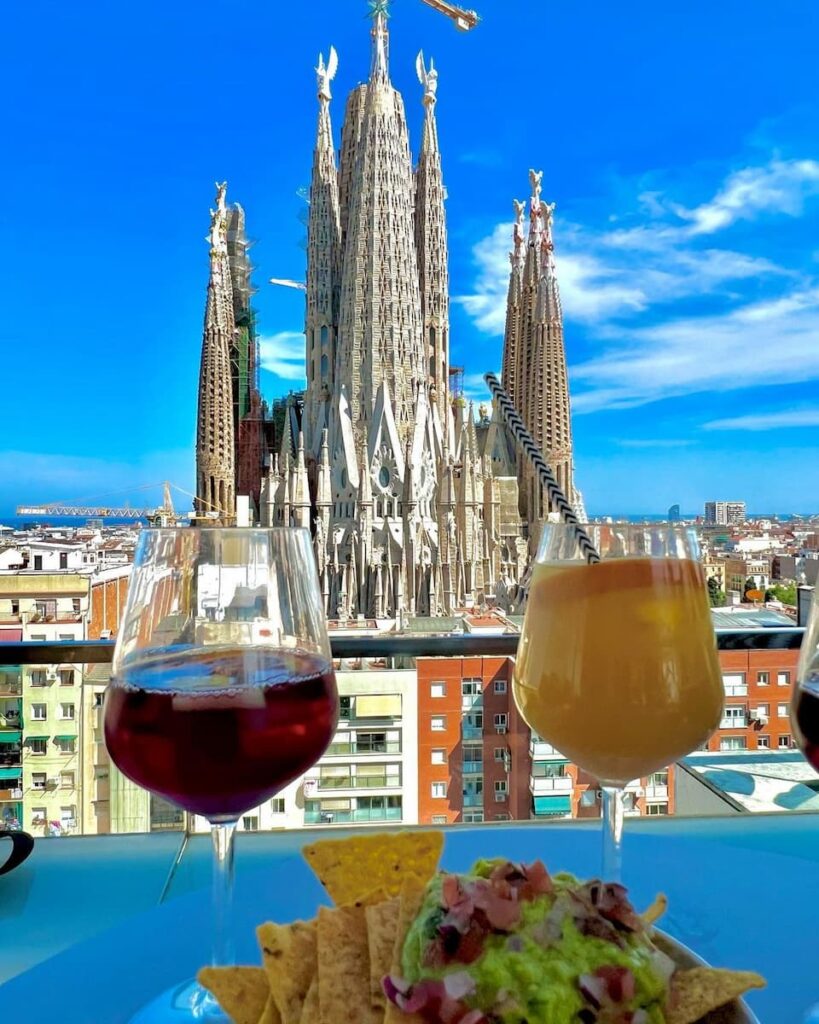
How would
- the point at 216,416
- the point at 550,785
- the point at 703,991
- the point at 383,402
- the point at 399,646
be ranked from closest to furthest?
the point at 703,991
the point at 399,646
the point at 550,785
the point at 383,402
the point at 216,416

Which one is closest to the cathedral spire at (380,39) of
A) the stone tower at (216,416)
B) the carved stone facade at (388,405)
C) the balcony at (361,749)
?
the carved stone facade at (388,405)

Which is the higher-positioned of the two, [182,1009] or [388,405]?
[388,405]

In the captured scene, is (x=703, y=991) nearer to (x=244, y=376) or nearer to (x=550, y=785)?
(x=550, y=785)

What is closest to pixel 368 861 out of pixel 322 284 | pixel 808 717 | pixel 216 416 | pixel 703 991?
pixel 703 991

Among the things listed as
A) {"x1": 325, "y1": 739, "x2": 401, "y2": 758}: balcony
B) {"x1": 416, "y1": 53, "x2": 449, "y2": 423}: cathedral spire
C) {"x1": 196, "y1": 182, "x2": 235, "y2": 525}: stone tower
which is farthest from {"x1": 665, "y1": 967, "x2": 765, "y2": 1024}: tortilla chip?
{"x1": 416, "y1": 53, "x2": 449, "y2": 423}: cathedral spire

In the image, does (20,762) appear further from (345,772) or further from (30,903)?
(30,903)

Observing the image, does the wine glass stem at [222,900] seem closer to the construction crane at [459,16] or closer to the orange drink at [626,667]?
the orange drink at [626,667]
